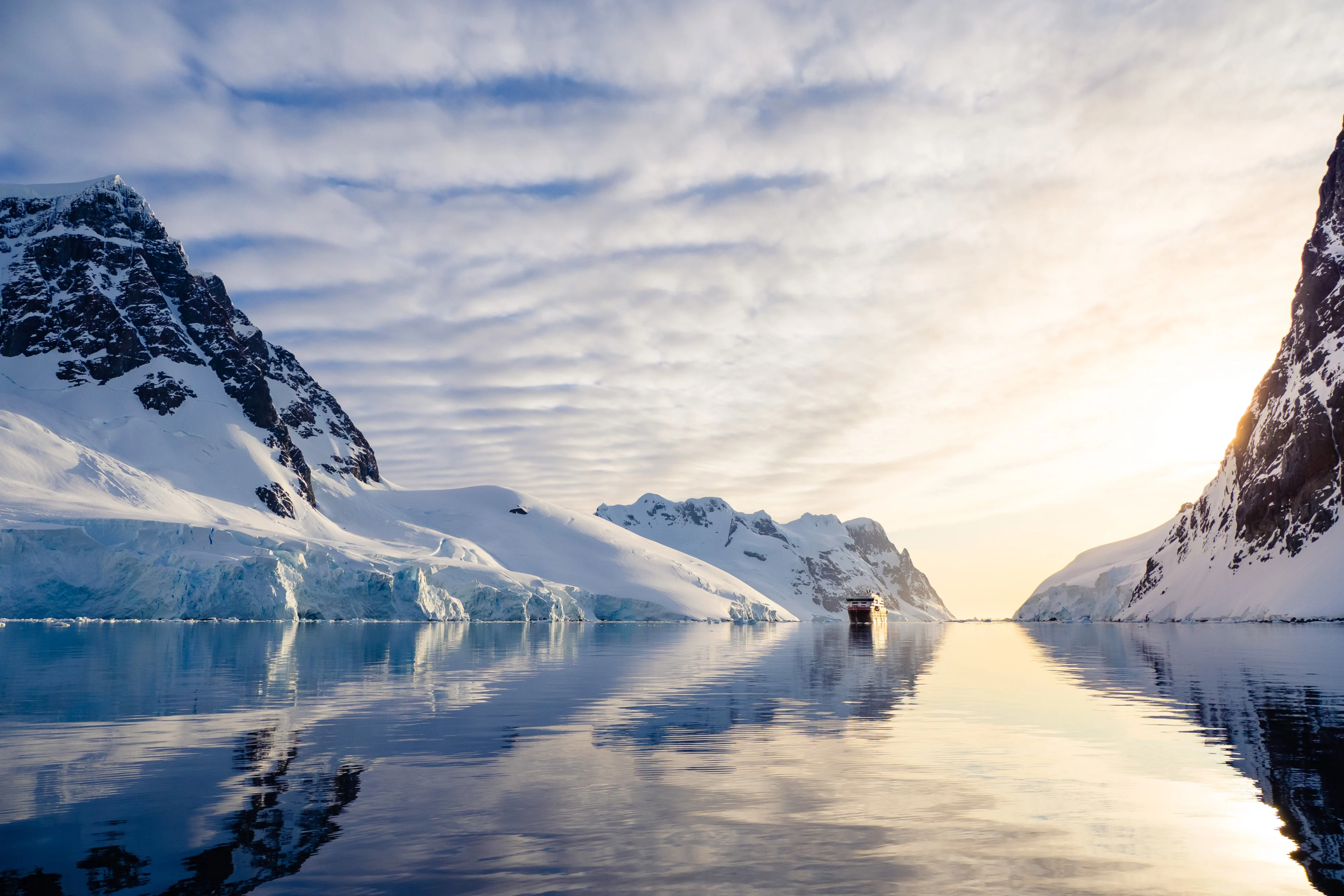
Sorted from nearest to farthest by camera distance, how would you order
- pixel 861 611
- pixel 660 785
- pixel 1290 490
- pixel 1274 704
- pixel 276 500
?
1. pixel 660 785
2. pixel 1274 704
3. pixel 861 611
4. pixel 1290 490
5. pixel 276 500

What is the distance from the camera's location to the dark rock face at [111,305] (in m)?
166

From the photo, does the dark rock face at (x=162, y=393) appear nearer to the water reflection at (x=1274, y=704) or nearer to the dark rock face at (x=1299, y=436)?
the water reflection at (x=1274, y=704)

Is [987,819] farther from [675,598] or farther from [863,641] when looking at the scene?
[675,598]

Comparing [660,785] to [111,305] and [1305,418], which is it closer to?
[1305,418]

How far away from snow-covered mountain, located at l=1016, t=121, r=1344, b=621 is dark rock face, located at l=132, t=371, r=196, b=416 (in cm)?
19162

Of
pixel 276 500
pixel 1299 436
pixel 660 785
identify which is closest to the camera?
pixel 660 785

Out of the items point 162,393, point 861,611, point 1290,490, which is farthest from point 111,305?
point 1290,490

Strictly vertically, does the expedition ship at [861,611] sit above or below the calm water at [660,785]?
above

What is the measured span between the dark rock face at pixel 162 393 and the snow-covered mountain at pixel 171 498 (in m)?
0.30

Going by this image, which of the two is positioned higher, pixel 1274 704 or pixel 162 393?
pixel 162 393

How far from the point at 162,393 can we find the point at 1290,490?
674 feet

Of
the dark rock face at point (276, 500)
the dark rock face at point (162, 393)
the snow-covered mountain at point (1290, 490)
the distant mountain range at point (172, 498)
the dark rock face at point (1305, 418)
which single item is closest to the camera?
the distant mountain range at point (172, 498)

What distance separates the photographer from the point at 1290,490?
149 metres

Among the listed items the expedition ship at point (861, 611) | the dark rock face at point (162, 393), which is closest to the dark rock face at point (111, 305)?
the dark rock face at point (162, 393)
